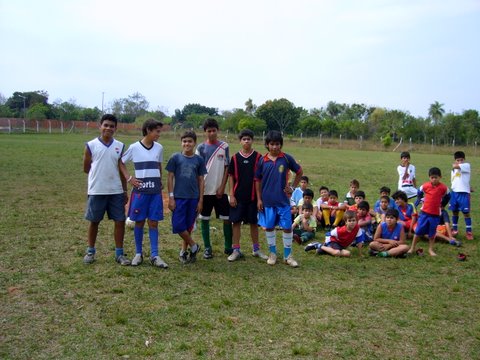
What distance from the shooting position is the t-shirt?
618 cm

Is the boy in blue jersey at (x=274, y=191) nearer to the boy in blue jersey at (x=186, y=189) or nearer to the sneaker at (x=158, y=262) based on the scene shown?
the boy in blue jersey at (x=186, y=189)

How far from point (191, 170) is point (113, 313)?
235cm

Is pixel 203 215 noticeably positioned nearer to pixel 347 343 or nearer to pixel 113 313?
pixel 113 313

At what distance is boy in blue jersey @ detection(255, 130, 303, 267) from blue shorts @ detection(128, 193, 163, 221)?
1.41 metres

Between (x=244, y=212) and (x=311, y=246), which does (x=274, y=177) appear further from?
(x=311, y=246)

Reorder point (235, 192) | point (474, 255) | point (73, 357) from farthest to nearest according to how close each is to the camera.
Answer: point (474, 255) → point (235, 192) → point (73, 357)

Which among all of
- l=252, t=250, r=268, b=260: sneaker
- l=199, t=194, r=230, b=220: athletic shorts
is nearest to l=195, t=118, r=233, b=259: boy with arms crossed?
l=199, t=194, r=230, b=220: athletic shorts

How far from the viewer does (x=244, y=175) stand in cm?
643

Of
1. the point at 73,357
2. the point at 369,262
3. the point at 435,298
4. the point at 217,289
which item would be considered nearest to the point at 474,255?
the point at 369,262

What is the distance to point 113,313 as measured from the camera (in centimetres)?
445

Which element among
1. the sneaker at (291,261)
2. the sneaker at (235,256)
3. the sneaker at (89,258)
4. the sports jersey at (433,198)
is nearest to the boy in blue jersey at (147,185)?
the sneaker at (89,258)

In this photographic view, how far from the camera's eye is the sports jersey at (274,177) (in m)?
6.25

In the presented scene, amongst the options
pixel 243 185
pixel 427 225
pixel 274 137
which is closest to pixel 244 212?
pixel 243 185

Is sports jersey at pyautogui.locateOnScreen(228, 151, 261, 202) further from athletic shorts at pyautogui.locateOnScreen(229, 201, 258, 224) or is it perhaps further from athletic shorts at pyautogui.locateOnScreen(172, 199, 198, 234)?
athletic shorts at pyautogui.locateOnScreen(172, 199, 198, 234)
